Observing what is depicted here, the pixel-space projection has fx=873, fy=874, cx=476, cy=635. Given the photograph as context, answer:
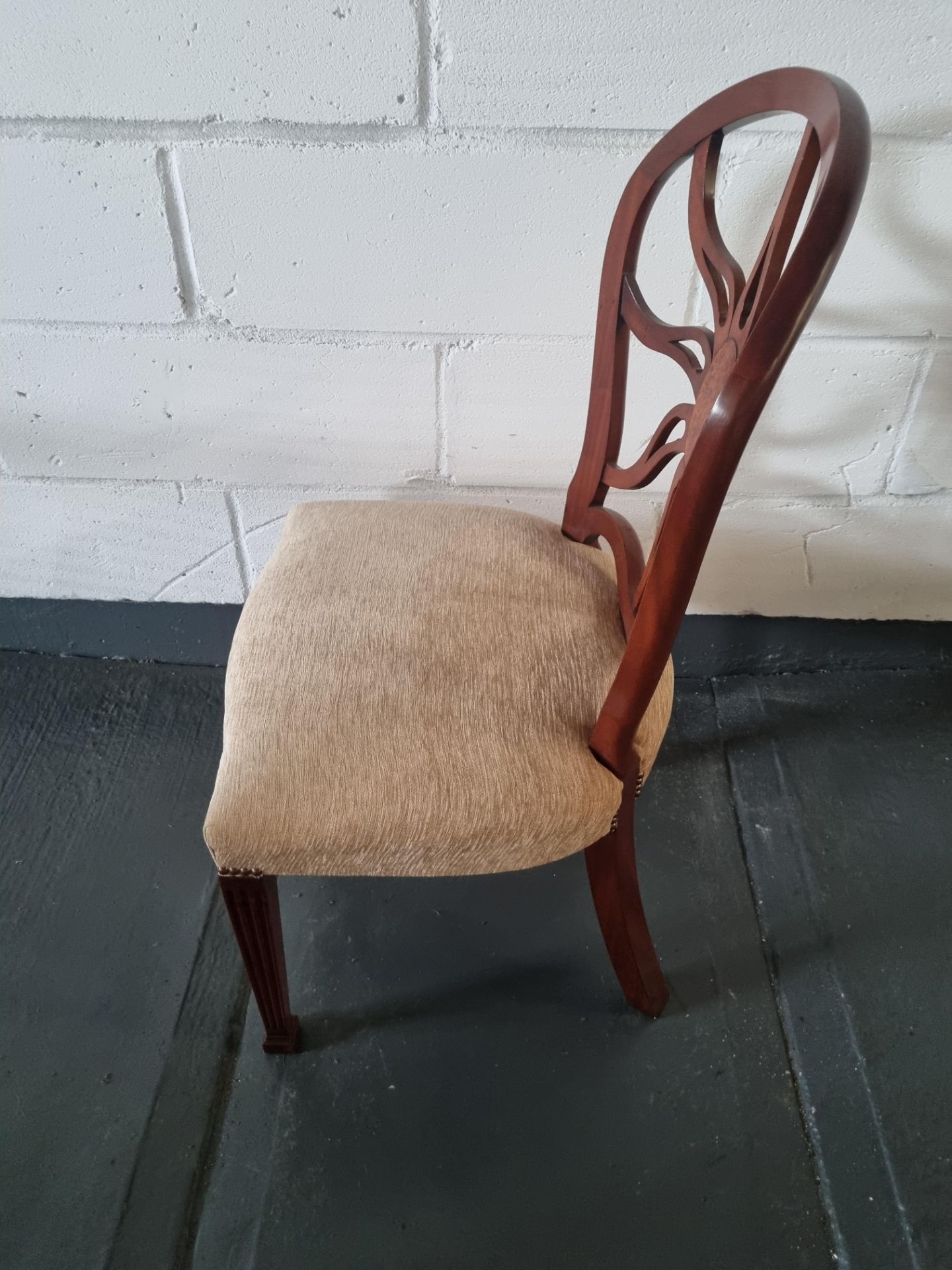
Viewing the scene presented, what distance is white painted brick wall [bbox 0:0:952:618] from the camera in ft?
3.15

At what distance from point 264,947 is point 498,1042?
0.34m

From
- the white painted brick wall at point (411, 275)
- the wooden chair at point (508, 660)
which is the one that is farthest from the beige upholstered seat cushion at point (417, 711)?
the white painted brick wall at point (411, 275)

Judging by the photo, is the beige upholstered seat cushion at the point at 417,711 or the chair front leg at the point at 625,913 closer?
the beige upholstered seat cushion at the point at 417,711

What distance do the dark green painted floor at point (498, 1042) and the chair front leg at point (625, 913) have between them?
62mm

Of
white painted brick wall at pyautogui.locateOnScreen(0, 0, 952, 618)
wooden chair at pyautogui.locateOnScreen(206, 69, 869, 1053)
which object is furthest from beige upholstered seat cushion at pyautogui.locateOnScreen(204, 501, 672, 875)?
white painted brick wall at pyautogui.locateOnScreen(0, 0, 952, 618)

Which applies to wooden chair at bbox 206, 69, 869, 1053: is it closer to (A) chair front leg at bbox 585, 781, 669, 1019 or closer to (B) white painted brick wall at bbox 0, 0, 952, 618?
(A) chair front leg at bbox 585, 781, 669, 1019

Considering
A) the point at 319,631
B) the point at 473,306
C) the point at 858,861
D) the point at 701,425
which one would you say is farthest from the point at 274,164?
the point at 858,861

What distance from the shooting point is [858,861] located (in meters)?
1.24

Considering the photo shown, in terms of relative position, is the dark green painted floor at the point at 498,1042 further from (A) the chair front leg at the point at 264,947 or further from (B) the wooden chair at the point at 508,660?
(B) the wooden chair at the point at 508,660

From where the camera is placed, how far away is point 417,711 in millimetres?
796

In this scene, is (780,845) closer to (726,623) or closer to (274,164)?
(726,623)

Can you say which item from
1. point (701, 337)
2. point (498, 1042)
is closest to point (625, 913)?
point (498, 1042)

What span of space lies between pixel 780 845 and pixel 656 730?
1.74 ft

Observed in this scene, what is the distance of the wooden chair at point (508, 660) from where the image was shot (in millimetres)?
667
